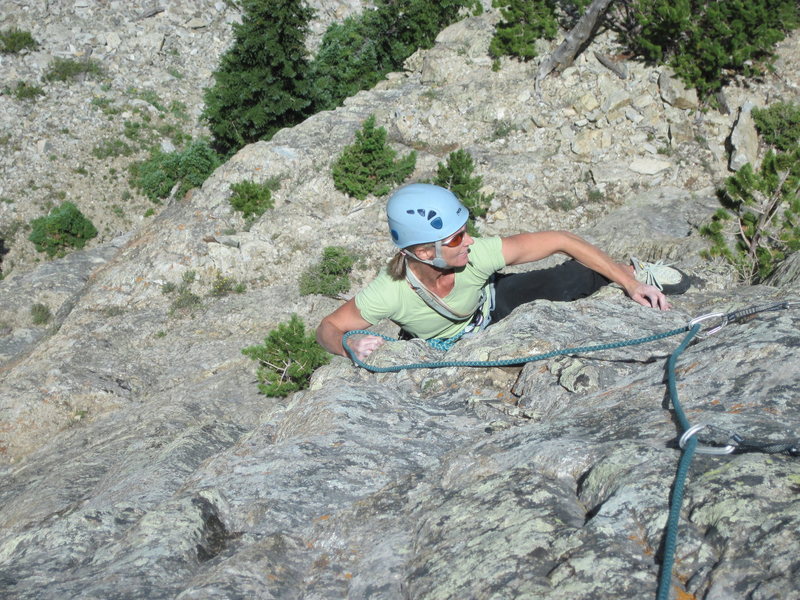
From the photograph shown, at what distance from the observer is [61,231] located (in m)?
18.0

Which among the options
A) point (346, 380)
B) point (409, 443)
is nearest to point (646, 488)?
point (409, 443)

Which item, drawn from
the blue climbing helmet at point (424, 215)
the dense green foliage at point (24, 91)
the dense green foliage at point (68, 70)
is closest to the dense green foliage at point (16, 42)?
the dense green foliage at point (68, 70)

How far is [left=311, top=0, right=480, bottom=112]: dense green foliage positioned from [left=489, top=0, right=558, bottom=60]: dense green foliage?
2.31m

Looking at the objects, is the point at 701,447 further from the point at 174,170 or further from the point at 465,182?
the point at 174,170

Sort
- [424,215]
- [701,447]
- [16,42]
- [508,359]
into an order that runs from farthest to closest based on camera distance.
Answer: [16,42], [424,215], [508,359], [701,447]

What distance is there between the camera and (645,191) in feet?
38.2

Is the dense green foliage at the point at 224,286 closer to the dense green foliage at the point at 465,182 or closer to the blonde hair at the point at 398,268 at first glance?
the dense green foliage at the point at 465,182

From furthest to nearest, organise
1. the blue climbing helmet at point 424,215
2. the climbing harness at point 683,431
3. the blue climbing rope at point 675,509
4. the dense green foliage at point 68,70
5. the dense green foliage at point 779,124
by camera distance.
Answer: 1. the dense green foliage at point 68,70
2. the dense green foliage at point 779,124
3. the blue climbing helmet at point 424,215
4. the climbing harness at point 683,431
5. the blue climbing rope at point 675,509

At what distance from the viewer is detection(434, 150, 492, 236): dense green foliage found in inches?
472

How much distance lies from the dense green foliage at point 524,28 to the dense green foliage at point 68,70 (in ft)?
48.2

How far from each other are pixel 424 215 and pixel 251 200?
931 cm

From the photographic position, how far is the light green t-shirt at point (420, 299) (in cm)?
486

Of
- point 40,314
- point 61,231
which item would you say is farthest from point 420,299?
point 61,231

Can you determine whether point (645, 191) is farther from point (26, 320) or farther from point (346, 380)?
point (26, 320)
